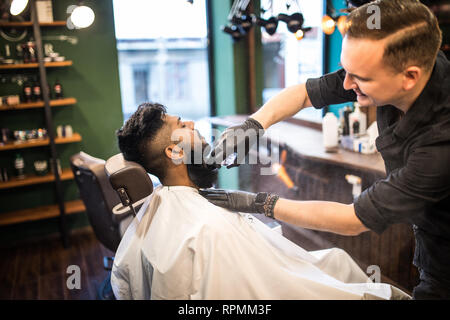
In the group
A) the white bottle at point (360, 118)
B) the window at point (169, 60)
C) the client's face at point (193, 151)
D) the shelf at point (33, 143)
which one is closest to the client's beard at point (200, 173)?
the client's face at point (193, 151)

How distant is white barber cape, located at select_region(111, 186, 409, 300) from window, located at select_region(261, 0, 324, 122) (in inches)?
81.4

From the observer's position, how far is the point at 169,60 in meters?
4.43

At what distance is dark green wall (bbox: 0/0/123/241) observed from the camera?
3641 mm

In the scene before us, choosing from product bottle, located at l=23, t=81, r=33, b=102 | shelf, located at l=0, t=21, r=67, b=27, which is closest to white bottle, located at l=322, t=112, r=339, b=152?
shelf, located at l=0, t=21, r=67, b=27

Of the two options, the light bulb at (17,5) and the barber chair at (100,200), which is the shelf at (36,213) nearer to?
the barber chair at (100,200)

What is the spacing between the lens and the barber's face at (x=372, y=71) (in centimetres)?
98

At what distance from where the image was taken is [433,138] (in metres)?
1.01

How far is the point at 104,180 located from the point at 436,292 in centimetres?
192

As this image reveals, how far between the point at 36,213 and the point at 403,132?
11.6ft

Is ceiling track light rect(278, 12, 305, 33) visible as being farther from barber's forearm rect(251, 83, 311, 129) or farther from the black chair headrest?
the black chair headrest

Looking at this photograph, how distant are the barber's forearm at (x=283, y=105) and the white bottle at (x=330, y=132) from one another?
1401mm

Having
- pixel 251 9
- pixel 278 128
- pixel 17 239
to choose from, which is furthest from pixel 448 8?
pixel 17 239

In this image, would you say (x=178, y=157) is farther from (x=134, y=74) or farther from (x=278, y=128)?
(x=134, y=74)

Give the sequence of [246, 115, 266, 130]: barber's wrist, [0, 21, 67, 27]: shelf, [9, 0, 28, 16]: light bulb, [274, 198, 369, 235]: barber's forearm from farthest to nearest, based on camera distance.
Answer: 1. [0, 21, 67, 27]: shelf
2. [9, 0, 28, 16]: light bulb
3. [246, 115, 266, 130]: barber's wrist
4. [274, 198, 369, 235]: barber's forearm
